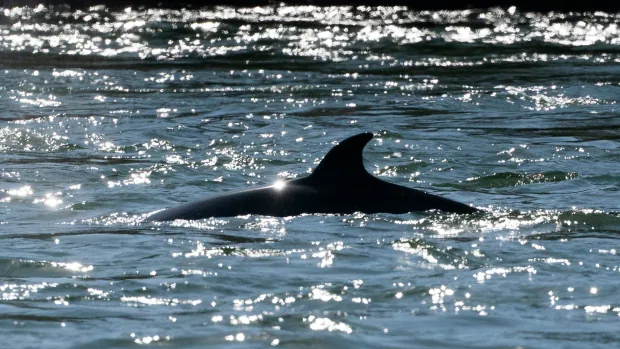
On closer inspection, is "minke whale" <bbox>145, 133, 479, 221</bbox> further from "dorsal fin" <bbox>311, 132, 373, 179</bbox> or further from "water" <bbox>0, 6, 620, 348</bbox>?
"water" <bbox>0, 6, 620, 348</bbox>

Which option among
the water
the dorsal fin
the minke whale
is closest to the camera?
the water

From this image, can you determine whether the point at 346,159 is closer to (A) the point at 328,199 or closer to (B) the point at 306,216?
(A) the point at 328,199

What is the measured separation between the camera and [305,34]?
132ft

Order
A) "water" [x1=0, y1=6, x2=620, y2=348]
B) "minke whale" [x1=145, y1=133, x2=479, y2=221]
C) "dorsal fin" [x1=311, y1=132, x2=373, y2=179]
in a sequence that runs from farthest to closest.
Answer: "minke whale" [x1=145, y1=133, x2=479, y2=221], "dorsal fin" [x1=311, y1=132, x2=373, y2=179], "water" [x1=0, y1=6, x2=620, y2=348]

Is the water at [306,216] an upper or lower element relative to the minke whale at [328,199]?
lower

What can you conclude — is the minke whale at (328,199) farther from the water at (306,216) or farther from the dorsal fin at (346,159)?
the water at (306,216)

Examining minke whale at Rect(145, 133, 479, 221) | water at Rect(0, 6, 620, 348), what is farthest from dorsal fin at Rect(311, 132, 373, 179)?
water at Rect(0, 6, 620, 348)

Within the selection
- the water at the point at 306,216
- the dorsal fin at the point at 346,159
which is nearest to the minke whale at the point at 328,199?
the dorsal fin at the point at 346,159

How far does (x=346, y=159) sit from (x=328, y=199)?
461 mm

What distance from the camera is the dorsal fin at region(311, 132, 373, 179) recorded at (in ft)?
Answer: 35.8

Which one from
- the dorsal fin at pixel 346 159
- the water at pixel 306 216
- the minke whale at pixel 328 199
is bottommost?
the water at pixel 306 216

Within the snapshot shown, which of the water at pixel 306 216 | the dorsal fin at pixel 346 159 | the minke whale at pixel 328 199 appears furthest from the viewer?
the minke whale at pixel 328 199

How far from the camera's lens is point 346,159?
436 inches

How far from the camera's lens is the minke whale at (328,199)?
37.1 ft
